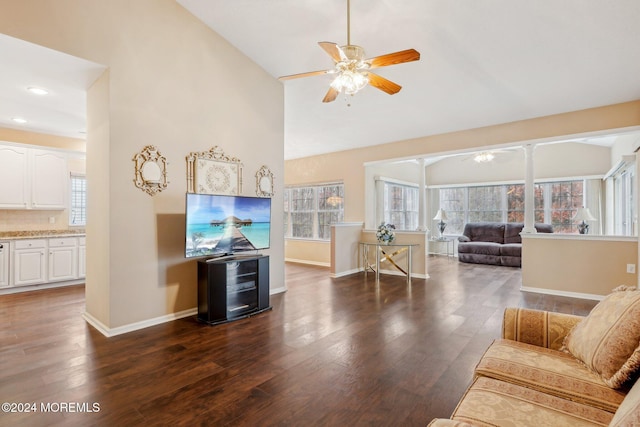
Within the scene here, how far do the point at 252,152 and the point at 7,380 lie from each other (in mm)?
3324

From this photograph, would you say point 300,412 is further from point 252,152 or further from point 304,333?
point 252,152

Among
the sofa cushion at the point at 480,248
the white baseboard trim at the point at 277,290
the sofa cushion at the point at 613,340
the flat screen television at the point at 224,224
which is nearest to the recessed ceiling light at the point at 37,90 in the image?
the flat screen television at the point at 224,224

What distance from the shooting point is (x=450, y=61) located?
12.9 ft

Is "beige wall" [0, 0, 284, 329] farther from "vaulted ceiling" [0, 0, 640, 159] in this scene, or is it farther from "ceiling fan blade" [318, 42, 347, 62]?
"ceiling fan blade" [318, 42, 347, 62]

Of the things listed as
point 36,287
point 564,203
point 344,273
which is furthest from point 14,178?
point 564,203

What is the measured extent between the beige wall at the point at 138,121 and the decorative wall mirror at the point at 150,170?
6 cm

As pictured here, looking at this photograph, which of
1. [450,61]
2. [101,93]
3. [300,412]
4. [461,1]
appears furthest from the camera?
[450,61]

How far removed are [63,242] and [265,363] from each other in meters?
4.74

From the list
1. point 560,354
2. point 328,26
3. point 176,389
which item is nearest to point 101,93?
point 328,26

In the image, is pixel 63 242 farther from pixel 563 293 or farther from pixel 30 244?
pixel 563 293

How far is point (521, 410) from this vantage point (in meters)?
1.27

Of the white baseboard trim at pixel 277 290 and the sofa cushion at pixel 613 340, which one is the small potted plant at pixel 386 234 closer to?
the white baseboard trim at pixel 277 290

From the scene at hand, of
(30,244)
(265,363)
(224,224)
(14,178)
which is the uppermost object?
(14,178)

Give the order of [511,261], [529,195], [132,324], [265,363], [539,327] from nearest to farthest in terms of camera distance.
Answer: [539,327]
[265,363]
[132,324]
[529,195]
[511,261]
